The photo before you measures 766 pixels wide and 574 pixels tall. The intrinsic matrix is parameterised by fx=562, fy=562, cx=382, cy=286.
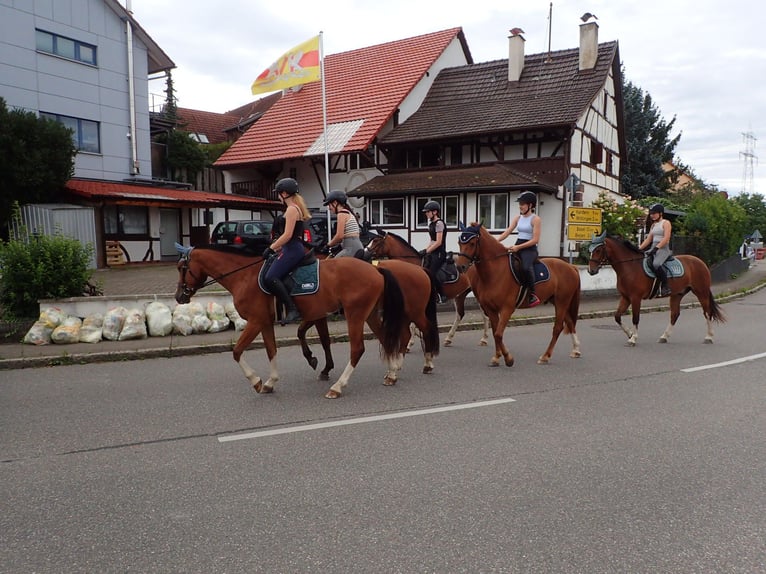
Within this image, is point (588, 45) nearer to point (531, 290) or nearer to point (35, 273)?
point (531, 290)

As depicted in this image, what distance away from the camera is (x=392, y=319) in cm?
693

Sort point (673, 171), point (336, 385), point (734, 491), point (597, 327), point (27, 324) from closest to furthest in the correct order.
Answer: point (734, 491)
point (336, 385)
point (27, 324)
point (597, 327)
point (673, 171)

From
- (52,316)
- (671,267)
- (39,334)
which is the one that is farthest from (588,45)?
(39,334)

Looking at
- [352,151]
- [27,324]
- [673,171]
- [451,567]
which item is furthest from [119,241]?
[673,171]

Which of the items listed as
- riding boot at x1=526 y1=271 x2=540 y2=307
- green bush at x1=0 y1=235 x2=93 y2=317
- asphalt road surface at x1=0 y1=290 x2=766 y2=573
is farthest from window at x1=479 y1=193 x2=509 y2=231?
green bush at x1=0 y1=235 x2=93 y2=317

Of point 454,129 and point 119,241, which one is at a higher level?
point 454,129

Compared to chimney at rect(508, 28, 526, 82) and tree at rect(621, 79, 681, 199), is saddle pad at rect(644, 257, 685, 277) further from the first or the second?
tree at rect(621, 79, 681, 199)

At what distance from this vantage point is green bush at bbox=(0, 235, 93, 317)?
10297mm

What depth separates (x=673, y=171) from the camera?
4216cm

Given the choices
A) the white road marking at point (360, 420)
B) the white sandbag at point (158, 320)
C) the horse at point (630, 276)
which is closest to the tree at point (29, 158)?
the white sandbag at point (158, 320)

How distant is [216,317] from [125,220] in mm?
16113

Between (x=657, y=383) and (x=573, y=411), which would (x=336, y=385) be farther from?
(x=657, y=383)

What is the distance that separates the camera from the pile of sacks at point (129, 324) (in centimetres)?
974

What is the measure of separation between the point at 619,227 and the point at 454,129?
873 cm
